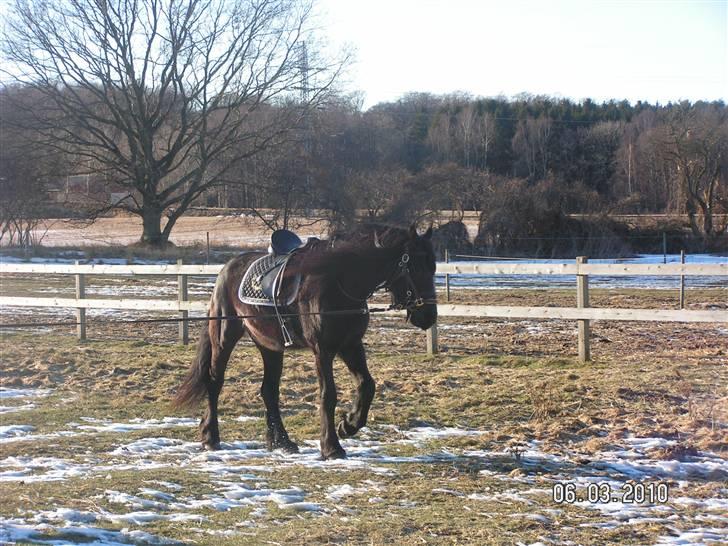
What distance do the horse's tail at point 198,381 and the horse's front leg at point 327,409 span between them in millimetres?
1433

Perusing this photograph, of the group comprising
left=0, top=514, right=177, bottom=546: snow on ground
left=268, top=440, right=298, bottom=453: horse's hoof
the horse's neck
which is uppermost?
the horse's neck

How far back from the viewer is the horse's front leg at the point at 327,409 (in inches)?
275

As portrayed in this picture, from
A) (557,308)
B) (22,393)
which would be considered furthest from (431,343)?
(22,393)

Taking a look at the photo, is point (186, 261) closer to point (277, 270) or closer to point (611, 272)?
point (611, 272)

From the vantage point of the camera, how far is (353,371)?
284 inches

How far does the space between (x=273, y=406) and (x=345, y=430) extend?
705 millimetres

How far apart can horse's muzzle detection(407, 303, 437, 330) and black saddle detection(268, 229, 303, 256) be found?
1413mm

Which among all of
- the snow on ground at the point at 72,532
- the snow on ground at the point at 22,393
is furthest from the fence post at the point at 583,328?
the snow on ground at the point at 72,532

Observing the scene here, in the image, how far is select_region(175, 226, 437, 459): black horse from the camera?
7031 mm

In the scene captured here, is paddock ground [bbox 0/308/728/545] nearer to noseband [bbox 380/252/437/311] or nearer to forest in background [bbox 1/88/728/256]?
noseband [bbox 380/252/437/311]

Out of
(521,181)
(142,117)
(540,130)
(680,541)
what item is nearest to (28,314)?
(680,541)

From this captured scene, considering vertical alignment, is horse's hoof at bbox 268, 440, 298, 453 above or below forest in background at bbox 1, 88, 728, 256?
below

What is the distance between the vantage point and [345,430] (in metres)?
7.31

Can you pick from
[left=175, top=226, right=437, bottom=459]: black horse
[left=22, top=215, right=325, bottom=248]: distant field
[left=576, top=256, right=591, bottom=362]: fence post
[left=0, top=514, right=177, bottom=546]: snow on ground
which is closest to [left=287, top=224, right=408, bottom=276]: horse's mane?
[left=175, top=226, right=437, bottom=459]: black horse
